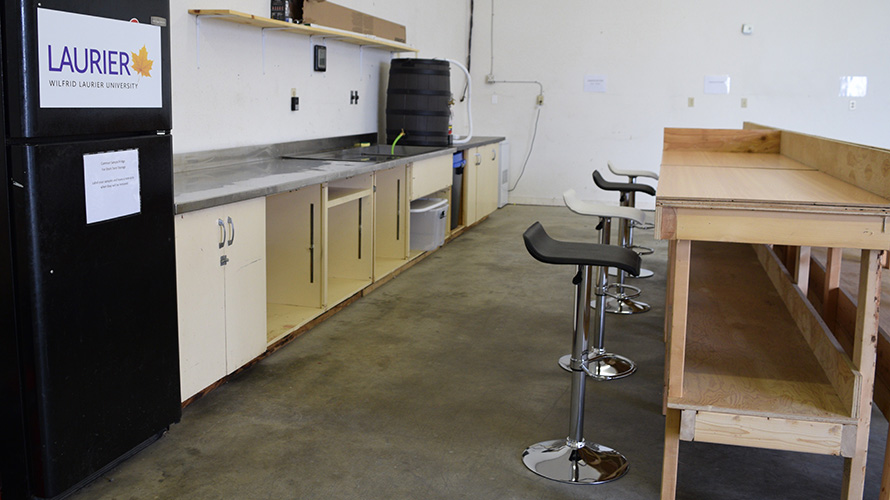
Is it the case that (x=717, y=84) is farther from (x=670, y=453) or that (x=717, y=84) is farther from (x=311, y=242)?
(x=670, y=453)

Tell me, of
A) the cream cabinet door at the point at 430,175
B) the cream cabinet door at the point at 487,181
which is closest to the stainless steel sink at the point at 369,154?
the cream cabinet door at the point at 430,175

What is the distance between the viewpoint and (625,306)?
438cm

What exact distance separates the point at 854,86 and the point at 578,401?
6.80 m

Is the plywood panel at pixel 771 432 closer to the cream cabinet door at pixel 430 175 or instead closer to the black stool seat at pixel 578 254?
the black stool seat at pixel 578 254

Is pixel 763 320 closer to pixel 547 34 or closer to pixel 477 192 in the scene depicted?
pixel 477 192

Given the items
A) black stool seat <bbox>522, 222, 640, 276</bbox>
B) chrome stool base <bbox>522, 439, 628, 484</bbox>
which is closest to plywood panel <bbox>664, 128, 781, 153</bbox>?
black stool seat <bbox>522, 222, 640, 276</bbox>

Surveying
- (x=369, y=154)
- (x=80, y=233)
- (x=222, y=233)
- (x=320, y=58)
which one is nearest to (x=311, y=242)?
(x=222, y=233)

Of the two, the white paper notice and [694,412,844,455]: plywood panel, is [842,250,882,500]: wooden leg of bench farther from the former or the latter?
the white paper notice

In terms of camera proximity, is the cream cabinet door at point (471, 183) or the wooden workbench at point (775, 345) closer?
the wooden workbench at point (775, 345)

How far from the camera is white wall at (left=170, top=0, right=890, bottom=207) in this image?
7.70 meters

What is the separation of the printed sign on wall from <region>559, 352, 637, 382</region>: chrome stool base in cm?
202

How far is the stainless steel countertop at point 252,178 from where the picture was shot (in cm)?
272

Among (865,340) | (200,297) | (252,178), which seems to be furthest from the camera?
(252,178)

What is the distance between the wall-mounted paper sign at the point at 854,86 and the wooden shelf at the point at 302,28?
4.61 m
